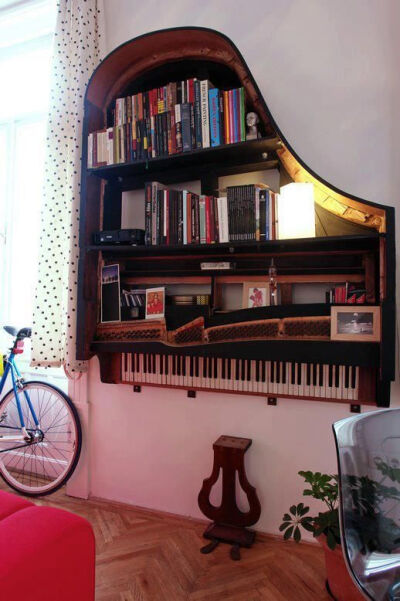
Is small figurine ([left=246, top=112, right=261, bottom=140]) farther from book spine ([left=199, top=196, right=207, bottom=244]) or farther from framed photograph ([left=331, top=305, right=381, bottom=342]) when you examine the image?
framed photograph ([left=331, top=305, right=381, bottom=342])

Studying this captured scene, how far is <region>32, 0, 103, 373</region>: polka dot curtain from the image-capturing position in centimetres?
225

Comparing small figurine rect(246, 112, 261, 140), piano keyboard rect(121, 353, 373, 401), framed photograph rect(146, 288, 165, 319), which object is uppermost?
small figurine rect(246, 112, 261, 140)

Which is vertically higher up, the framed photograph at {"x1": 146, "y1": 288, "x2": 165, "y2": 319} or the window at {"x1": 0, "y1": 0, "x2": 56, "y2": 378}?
the window at {"x1": 0, "y1": 0, "x2": 56, "y2": 378}

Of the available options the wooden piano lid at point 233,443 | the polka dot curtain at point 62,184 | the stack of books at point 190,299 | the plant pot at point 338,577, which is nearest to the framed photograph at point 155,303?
the stack of books at point 190,299

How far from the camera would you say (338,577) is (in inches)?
60.1

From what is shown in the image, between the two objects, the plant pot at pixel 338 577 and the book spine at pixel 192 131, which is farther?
the book spine at pixel 192 131

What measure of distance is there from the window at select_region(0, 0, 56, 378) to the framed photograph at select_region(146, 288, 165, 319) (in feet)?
3.92

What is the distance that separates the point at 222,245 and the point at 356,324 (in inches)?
25.1

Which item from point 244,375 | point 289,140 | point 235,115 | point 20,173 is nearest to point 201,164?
point 235,115

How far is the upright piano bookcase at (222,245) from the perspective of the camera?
165cm

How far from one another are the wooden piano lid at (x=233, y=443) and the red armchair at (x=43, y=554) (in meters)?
0.87

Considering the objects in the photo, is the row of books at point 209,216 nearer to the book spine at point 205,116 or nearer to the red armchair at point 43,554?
the book spine at point 205,116

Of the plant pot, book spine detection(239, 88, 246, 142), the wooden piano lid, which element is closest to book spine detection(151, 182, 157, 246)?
book spine detection(239, 88, 246, 142)

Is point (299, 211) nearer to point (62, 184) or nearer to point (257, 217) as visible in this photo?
point (257, 217)
